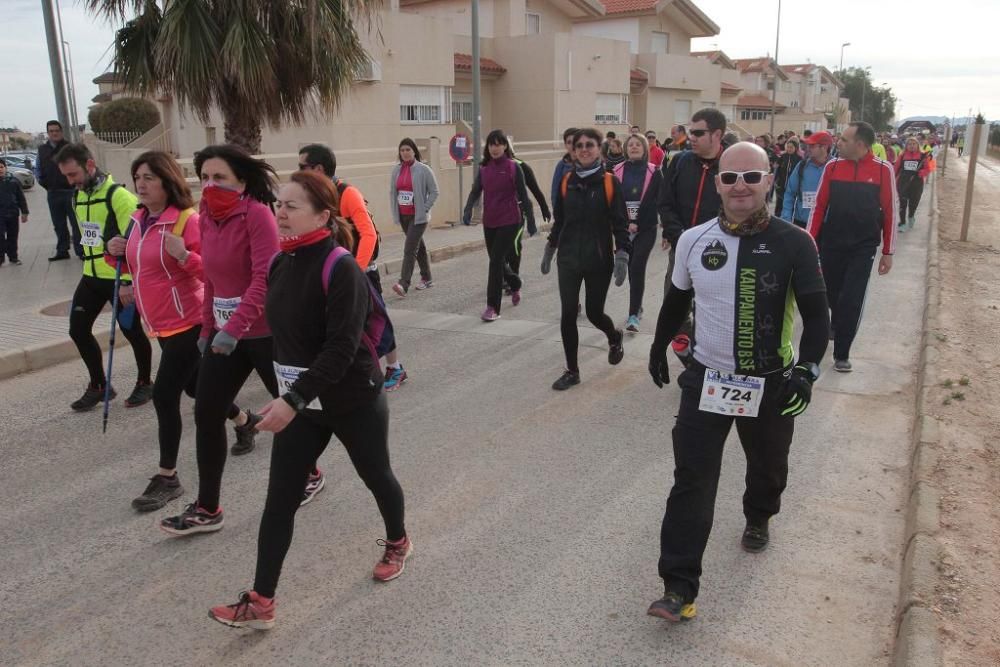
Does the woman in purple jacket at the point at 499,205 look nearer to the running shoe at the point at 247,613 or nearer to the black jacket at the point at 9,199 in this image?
the running shoe at the point at 247,613

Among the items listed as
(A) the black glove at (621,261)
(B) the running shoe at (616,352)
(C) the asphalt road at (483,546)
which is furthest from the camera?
(B) the running shoe at (616,352)

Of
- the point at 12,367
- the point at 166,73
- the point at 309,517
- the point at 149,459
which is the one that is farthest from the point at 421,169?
the point at 309,517

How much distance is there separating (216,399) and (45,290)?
7674mm

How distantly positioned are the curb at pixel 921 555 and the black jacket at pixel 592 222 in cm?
242

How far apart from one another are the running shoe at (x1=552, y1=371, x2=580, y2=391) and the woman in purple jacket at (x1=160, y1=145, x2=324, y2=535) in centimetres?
274

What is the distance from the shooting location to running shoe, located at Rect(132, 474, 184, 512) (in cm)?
427

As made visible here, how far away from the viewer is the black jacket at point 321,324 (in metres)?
2.89

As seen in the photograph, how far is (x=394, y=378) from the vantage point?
6.31m

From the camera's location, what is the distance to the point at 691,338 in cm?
336

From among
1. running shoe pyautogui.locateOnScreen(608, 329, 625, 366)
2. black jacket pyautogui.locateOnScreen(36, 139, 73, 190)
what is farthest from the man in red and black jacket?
black jacket pyautogui.locateOnScreen(36, 139, 73, 190)

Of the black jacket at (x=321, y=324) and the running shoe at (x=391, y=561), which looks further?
the running shoe at (x=391, y=561)

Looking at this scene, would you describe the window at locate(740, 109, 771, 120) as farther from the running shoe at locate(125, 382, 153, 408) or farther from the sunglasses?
the sunglasses

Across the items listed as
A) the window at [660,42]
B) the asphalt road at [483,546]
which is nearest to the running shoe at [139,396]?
the asphalt road at [483,546]

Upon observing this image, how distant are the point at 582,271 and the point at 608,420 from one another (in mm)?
1183
